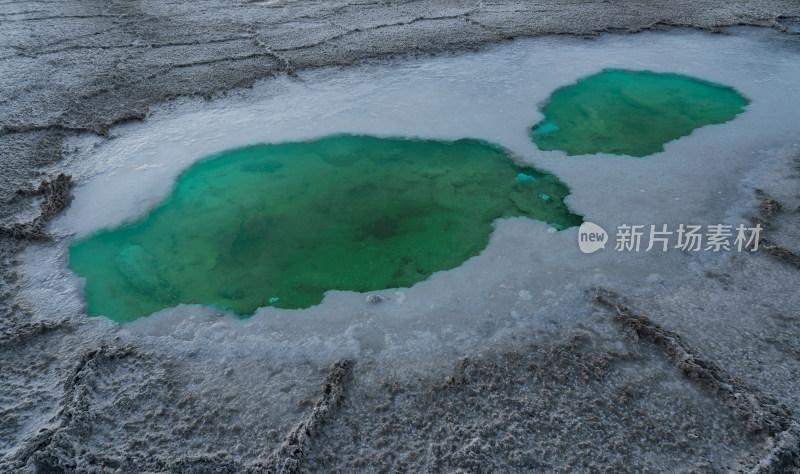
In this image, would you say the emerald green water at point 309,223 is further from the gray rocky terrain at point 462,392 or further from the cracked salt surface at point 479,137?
the gray rocky terrain at point 462,392

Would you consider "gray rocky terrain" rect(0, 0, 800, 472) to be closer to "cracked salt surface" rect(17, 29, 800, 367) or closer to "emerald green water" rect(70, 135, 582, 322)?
"cracked salt surface" rect(17, 29, 800, 367)

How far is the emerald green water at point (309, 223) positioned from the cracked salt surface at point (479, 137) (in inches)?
5.0

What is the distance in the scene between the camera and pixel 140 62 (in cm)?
592

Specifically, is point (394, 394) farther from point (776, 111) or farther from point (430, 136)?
point (776, 111)

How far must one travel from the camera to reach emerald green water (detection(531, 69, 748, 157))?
4395 mm

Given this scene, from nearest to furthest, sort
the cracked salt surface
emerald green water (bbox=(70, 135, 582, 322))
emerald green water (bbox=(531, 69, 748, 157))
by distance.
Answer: the cracked salt surface, emerald green water (bbox=(70, 135, 582, 322)), emerald green water (bbox=(531, 69, 748, 157))

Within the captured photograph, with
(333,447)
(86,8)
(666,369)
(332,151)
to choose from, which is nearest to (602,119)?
(332,151)

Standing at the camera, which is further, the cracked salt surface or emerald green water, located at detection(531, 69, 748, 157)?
emerald green water, located at detection(531, 69, 748, 157)

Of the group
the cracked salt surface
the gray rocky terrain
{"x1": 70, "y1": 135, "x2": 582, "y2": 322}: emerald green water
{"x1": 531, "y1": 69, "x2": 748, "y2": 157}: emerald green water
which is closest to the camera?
the gray rocky terrain

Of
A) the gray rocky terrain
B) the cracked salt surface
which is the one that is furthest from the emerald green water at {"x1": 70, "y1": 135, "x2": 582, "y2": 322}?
the gray rocky terrain

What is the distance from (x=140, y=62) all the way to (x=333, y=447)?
550cm

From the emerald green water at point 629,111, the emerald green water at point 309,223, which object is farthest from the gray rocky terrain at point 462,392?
the emerald green water at point 629,111

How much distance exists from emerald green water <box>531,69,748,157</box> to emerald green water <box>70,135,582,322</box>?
734mm

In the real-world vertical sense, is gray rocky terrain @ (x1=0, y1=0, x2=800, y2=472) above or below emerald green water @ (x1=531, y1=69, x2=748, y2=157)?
below
